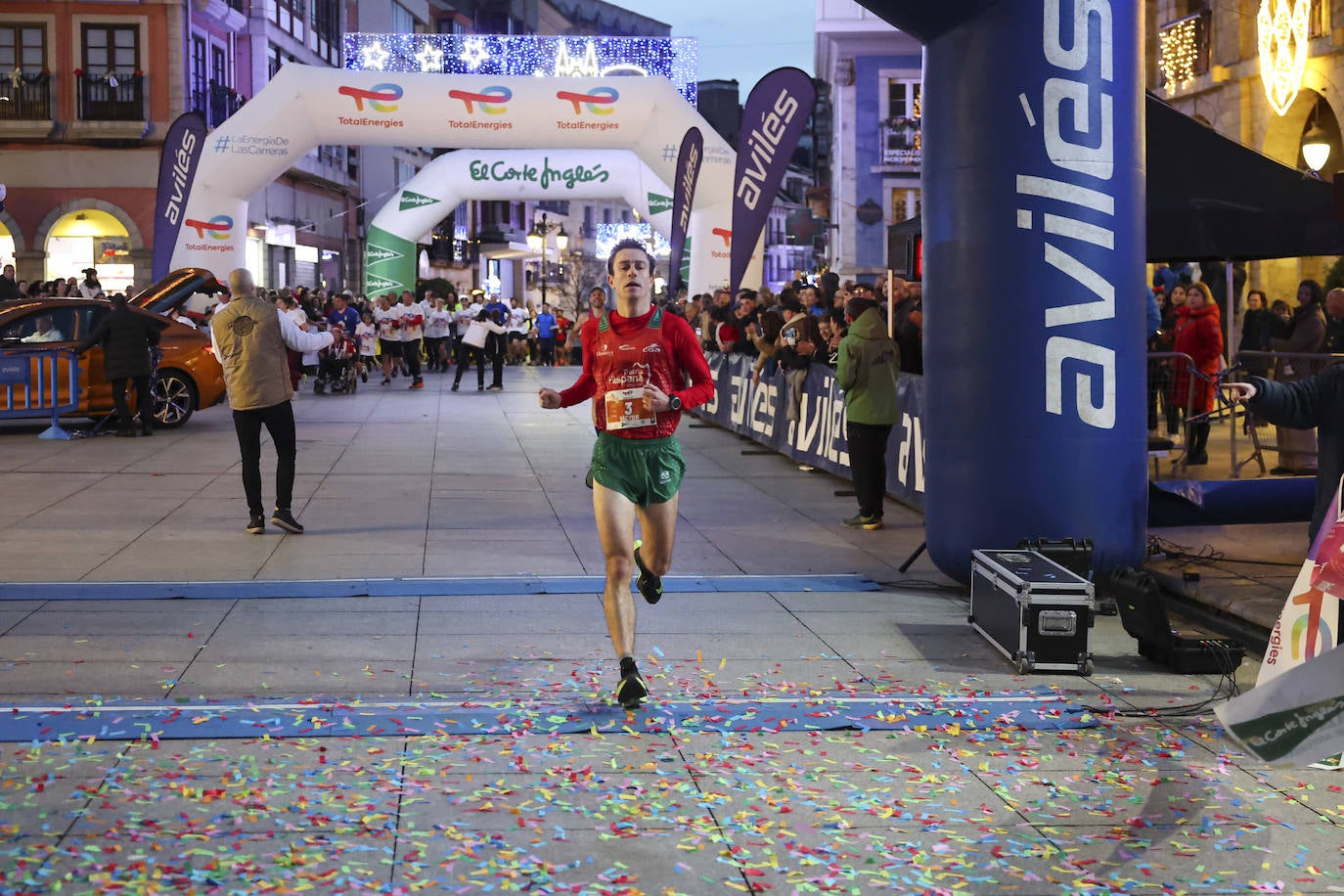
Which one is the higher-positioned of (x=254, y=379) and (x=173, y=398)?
(x=254, y=379)

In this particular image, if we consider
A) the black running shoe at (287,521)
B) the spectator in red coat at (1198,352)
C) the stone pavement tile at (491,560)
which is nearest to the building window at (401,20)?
the spectator in red coat at (1198,352)

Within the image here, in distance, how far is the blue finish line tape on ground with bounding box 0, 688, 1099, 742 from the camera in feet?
19.5

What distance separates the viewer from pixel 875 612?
8539 millimetres

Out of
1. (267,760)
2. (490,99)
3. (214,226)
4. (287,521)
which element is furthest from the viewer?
(490,99)

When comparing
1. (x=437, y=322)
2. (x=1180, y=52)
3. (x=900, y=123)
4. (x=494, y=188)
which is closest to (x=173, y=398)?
(x=437, y=322)

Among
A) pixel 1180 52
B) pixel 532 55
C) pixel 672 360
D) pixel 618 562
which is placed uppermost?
pixel 532 55

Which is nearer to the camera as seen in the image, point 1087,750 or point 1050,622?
point 1087,750

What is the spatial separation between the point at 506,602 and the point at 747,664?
6.25ft

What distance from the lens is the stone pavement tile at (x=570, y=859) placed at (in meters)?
4.41

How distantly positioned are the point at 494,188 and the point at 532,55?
401cm

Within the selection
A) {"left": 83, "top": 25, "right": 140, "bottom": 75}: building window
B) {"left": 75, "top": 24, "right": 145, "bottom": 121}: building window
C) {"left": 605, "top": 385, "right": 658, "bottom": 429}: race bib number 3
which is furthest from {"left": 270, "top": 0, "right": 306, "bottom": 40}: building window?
{"left": 605, "top": 385, "right": 658, "bottom": 429}: race bib number 3

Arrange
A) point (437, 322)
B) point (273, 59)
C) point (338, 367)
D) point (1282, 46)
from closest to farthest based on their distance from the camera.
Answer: point (1282, 46) → point (338, 367) → point (437, 322) → point (273, 59)

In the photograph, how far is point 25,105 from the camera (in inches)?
1479

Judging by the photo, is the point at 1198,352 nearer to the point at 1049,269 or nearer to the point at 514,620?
the point at 1049,269
